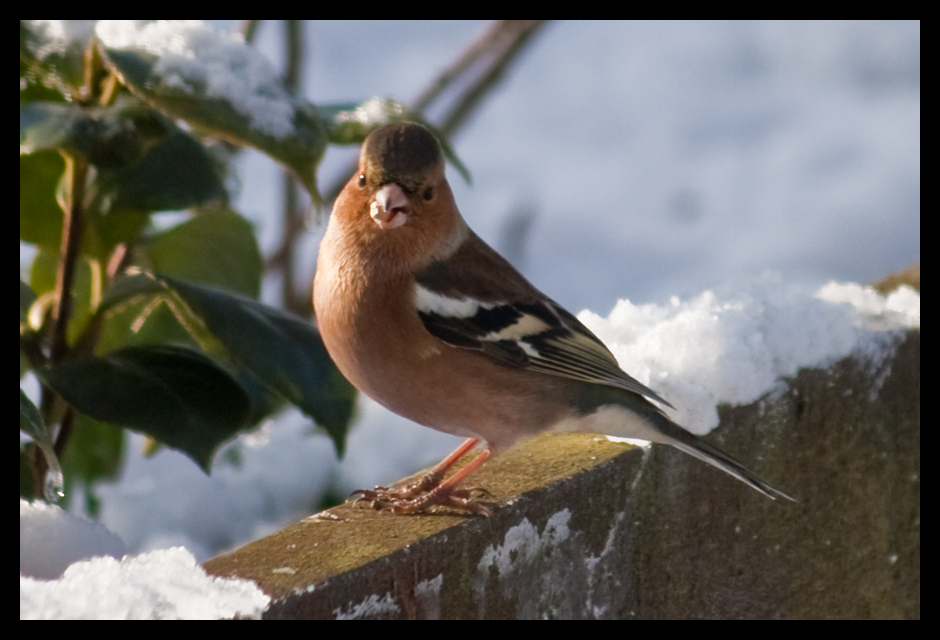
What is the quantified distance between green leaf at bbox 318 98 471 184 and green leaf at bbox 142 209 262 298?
0.36 metres

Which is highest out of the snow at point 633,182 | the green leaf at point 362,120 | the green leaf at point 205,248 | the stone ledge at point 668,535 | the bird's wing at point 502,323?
the snow at point 633,182

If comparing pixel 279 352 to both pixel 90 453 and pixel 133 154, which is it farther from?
pixel 90 453

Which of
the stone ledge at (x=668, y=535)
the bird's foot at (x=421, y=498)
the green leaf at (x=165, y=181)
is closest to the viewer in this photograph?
the stone ledge at (x=668, y=535)

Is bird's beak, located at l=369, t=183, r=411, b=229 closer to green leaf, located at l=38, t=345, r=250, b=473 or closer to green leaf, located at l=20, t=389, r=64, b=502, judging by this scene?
green leaf, located at l=38, t=345, r=250, b=473

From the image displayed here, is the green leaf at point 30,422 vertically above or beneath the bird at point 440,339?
beneath

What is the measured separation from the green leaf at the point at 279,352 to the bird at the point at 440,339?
12 cm

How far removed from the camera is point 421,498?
1.58 metres

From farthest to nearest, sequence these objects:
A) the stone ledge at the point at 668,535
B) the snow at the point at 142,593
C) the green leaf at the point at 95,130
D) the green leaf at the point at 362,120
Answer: the green leaf at the point at 362,120
the green leaf at the point at 95,130
the stone ledge at the point at 668,535
the snow at the point at 142,593

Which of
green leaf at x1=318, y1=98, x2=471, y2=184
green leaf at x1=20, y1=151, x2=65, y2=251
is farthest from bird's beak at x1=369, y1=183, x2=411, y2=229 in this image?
green leaf at x1=20, y1=151, x2=65, y2=251

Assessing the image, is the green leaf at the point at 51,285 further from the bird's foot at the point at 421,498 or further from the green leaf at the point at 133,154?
the bird's foot at the point at 421,498

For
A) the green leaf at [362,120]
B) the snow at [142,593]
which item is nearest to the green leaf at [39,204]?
the green leaf at [362,120]

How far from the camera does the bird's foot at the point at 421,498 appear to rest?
1512 millimetres
